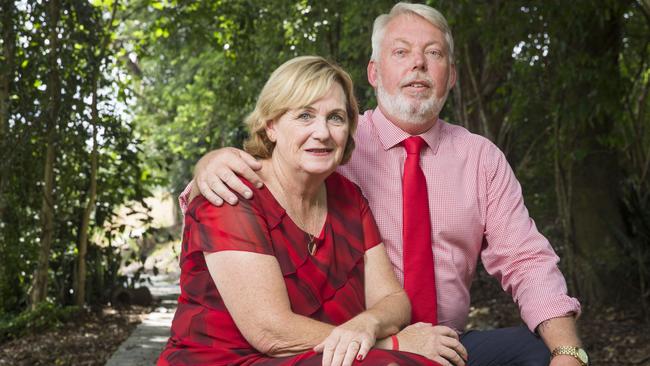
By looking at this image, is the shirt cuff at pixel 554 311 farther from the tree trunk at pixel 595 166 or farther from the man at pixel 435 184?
the tree trunk at pixel 595 166

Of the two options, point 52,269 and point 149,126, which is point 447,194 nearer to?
point 52,269

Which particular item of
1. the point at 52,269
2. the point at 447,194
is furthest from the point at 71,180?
the point at 447,194

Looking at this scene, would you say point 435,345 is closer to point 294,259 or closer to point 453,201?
point 294,259

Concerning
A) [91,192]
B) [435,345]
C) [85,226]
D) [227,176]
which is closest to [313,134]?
[227,176]

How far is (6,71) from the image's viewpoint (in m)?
7.90

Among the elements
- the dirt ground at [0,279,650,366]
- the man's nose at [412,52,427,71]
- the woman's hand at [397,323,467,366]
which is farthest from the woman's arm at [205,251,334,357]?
the dirt ground at [0,279,650,366]

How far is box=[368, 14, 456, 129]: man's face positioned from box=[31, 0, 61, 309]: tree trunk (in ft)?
18.4

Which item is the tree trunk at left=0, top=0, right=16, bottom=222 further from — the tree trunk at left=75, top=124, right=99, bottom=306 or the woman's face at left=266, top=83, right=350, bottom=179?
the woman's face at left=266, top=83, right=350, bottom=179

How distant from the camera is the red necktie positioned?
3213 millimetres

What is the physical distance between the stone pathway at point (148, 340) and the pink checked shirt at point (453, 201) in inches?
126

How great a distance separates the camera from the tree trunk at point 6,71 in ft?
26.2

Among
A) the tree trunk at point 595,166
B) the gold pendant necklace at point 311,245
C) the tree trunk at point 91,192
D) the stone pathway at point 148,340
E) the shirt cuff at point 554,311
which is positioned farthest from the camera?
the tree trunk at point 91,192

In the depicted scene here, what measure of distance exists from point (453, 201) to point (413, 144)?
0.83 ft

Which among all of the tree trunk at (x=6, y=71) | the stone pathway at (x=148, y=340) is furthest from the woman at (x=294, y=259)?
the tree trunk at (x=6, y=71)
